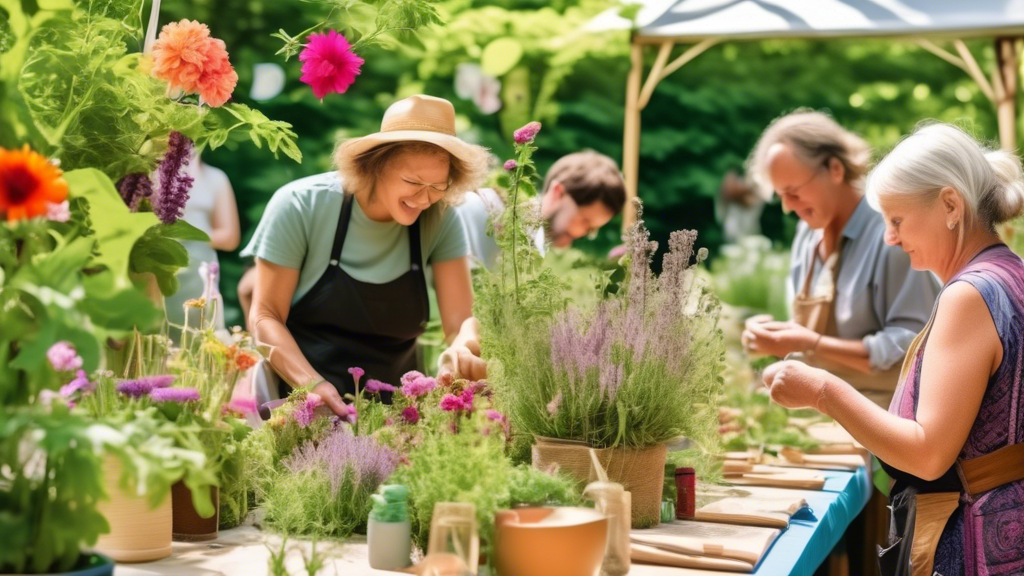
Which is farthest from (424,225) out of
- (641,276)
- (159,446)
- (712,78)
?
(712,78)

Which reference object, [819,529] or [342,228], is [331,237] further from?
[819,529]

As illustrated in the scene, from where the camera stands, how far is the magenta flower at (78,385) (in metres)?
1.52

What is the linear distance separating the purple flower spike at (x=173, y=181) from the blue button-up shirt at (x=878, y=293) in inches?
91.5

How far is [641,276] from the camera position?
6.86 feet

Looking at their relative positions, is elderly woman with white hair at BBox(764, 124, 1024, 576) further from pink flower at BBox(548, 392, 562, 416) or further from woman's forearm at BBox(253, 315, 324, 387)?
woman's forearm at BBox(253, 315, 324, 387)

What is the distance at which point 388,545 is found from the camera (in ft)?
5.51

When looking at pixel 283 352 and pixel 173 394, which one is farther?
pixel 283 352

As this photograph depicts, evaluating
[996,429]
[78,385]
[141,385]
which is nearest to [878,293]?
[996,429]

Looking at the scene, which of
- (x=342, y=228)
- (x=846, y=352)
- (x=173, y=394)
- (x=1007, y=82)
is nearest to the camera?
(x=173, y=394)

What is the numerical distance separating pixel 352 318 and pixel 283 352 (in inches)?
11.0

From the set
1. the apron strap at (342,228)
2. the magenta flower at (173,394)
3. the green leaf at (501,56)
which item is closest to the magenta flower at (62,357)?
the magenta flower at (173,394)

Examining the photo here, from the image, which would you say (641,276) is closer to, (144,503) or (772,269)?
(144,503)

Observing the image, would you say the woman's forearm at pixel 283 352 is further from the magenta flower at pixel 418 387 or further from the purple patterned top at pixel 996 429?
the purple patterned top at pixel 996 429

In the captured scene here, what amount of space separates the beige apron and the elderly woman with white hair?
4.11 ft
